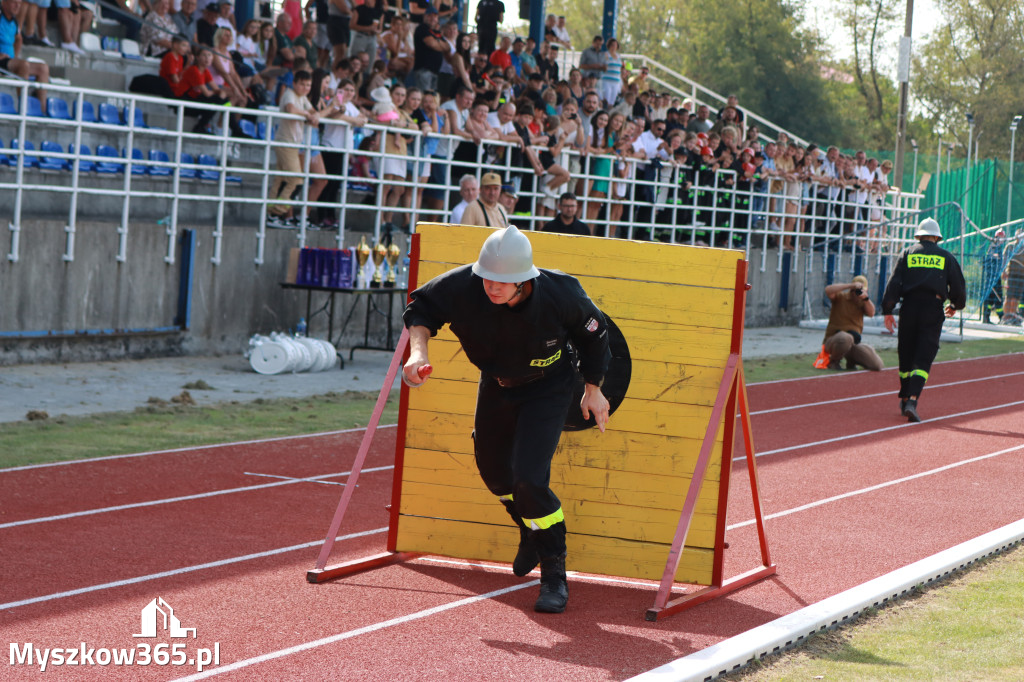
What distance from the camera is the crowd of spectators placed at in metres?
16.6

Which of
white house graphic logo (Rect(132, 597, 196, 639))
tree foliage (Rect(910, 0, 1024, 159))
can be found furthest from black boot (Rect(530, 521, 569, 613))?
tree foliage (Rect(910, 0, 1024, 159))

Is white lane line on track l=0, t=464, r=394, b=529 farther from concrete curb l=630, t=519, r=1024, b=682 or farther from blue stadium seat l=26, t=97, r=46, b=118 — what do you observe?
blue stadium seat l=26, t=97, r=46, b=118

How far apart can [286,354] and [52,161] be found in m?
3.36

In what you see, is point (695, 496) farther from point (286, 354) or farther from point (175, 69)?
point (175, 69)

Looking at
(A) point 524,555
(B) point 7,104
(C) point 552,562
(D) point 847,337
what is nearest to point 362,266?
(B) point 7,104

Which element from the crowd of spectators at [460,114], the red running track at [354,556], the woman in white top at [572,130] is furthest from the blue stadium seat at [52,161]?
the woman in white top at [572,130]

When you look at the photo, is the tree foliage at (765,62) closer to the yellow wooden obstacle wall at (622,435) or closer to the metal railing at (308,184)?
the metal railing at (308,184)

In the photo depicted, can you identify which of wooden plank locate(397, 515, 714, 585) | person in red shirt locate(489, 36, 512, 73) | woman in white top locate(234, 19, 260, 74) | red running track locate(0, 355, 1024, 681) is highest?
person in red shirt locate(489, 36, 512, 73)

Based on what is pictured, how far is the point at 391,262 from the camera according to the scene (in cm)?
1648

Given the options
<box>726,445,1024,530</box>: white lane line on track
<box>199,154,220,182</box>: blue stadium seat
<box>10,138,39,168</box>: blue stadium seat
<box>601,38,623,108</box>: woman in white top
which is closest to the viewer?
<box>726,445,1024,530</box>: white lane line on track

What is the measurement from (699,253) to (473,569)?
7.07 ft

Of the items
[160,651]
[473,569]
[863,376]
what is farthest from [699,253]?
[863,376]

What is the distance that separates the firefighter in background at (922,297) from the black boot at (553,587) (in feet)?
25.8

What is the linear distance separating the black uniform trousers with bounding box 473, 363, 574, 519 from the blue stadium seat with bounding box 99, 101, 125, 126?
32.9 feet
